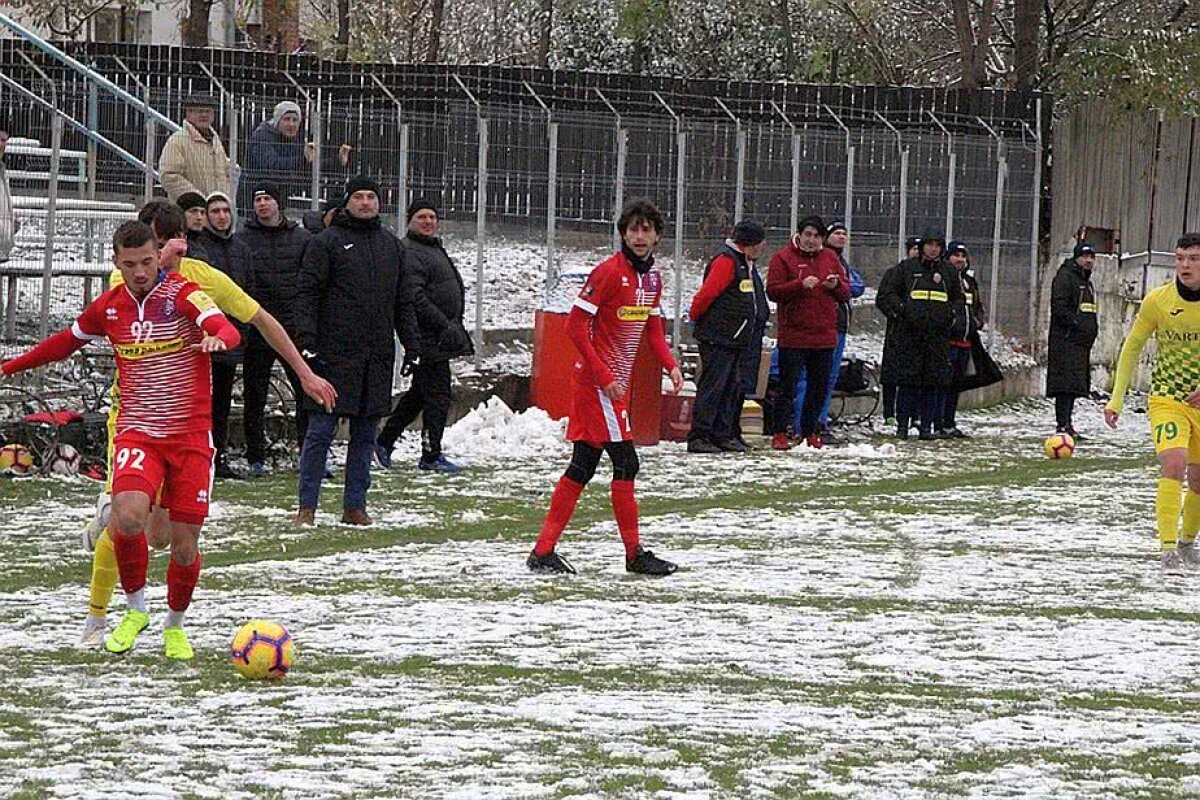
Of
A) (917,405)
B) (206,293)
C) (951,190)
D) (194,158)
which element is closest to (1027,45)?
(951,190)

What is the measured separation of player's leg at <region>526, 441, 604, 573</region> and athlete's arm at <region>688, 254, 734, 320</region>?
7.22m

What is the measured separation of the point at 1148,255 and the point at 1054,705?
22036 millimetres

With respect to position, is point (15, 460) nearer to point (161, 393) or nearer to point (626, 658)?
point (161, 393)

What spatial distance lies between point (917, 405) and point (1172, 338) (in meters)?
8.64

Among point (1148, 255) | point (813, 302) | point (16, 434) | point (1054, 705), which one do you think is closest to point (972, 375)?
point (813, 302)

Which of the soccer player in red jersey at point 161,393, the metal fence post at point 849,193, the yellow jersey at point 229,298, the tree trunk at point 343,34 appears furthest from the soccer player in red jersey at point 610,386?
the tree trunk at point 343,34

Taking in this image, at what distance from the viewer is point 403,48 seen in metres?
45.8

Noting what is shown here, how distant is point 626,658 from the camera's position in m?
9.94

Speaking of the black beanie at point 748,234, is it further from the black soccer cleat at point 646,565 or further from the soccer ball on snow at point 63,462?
the black soccer cleat at point 646,565

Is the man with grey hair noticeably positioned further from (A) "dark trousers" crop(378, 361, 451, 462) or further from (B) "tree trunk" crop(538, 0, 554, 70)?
(B) "tree trunk" crop(538, 0, 554, 70)

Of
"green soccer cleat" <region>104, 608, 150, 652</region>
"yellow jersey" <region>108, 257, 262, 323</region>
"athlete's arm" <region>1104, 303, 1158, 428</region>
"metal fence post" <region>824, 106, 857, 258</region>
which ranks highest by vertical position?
"metal fence post" <region>824, 106, 857, 258</region>

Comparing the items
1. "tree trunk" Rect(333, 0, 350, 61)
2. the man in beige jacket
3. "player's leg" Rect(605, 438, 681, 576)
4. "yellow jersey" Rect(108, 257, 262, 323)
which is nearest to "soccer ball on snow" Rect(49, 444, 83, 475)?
the man in beige jacket

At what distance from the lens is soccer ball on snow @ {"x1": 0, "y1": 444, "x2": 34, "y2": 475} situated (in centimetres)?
1580

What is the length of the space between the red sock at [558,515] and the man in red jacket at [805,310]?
8.00 meters
